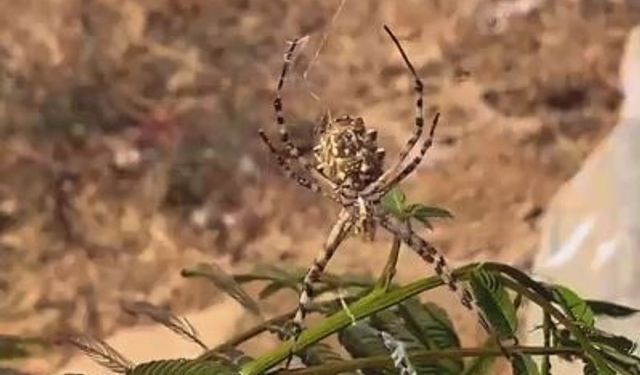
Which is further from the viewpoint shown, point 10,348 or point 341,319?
point 10,348

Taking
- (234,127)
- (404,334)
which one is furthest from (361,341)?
(234,127)

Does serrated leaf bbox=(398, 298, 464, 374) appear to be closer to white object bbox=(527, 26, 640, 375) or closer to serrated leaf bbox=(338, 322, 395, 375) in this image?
serrated leaf bbox=(338, 322, 395, 375)

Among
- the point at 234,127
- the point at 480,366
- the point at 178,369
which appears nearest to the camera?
the point at 178,369

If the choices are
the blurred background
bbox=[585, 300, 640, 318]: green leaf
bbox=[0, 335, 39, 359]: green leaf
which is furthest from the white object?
bbox=[0, 335, 39, 359]: green leaf

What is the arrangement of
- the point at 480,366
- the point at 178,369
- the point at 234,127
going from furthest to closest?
1. the point at 234,127
2. the point at 480,366
3. the point at 178,369

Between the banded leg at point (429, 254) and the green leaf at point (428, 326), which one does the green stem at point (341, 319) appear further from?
the green leaf at point (428, 326)

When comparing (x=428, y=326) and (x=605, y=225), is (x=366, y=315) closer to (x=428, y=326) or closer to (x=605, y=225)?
(x=428, y=326)

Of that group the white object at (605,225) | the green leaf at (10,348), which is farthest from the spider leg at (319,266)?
the white object at (605,225)
